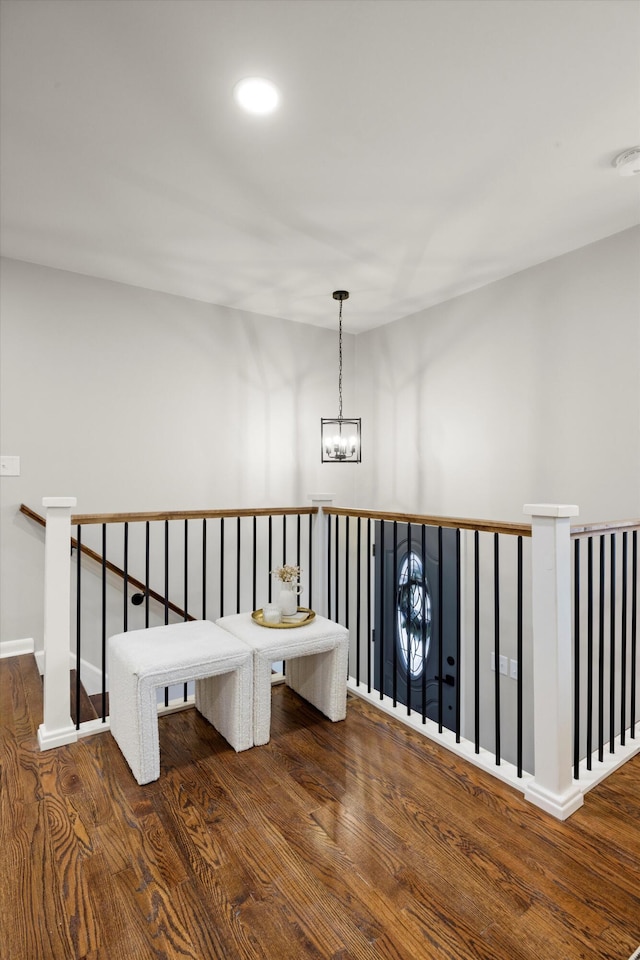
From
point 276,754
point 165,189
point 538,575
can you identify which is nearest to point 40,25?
point 165,189

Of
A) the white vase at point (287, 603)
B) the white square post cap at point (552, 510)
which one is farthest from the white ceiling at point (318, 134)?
the white vase at point (287, 603)

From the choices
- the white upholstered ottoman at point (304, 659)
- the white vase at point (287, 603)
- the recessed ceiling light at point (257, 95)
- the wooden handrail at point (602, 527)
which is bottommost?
the white upholstered ottoman at point (304, 659)

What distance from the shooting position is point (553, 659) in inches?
71.4

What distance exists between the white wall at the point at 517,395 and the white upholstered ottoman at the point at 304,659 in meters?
1.77

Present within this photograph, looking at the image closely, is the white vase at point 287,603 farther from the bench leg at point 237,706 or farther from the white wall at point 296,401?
the white wall at point 296,401

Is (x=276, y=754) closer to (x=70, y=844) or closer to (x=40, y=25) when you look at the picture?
(x=70, y=844)

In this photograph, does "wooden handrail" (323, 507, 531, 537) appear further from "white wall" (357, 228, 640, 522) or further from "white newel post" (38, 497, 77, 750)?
"white newel post" (38, 497, 77, 750)

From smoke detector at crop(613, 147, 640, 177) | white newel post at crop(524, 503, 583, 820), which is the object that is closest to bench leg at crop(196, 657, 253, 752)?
white newel post at crop(524, 503, 583, 820)

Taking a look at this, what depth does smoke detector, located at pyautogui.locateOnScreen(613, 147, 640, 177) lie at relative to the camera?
2238 millimetres

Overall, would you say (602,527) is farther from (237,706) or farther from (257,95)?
(257,95)

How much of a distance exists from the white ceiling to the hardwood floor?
2.62m

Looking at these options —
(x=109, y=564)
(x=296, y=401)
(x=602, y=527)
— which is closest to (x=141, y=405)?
(x=109, y=564)

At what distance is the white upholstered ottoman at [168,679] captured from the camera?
196 cm

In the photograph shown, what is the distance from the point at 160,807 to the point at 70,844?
298mm
